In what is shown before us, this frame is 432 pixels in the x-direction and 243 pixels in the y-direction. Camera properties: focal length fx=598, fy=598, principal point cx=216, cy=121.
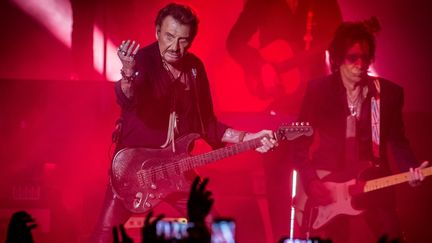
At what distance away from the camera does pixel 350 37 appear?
5.72 metres

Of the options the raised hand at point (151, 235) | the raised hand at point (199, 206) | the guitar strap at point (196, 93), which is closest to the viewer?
the raised hand at point (151, 235)

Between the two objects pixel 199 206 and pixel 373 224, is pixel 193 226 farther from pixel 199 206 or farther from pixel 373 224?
pixel 373 224

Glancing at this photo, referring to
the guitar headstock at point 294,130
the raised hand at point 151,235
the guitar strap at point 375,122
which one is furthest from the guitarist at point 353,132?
the raised hand at point 151,235

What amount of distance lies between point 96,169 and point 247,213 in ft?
4.99

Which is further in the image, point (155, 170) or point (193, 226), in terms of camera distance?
point (155, 170)

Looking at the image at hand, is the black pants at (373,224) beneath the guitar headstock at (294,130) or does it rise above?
beneath

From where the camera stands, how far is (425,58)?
5930mm

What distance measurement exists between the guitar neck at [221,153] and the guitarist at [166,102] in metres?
0.08

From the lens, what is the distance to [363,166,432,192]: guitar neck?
539cm

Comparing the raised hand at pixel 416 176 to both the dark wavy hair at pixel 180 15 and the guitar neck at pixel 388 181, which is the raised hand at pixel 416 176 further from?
the dark wavy hair at pixel 180 15

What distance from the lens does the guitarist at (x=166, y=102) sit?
17.6ft

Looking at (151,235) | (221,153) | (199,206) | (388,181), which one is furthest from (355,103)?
(151,235)

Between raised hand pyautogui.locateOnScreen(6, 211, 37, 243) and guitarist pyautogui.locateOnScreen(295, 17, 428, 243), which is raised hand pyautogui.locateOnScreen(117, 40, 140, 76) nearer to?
guitarist pyautogui.locateOnScreen(295, 17, 428, 243)

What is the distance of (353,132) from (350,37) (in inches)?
36.2
